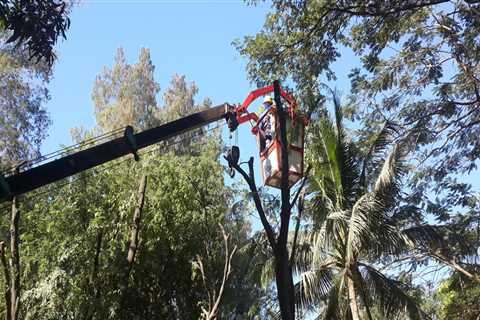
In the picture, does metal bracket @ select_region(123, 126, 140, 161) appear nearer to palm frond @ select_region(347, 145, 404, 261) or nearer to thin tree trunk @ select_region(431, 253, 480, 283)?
palm frond @ select_region(347, 145, 404, 261)

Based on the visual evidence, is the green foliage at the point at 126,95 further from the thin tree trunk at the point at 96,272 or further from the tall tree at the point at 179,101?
the thin tree trunk at the point at 96,272

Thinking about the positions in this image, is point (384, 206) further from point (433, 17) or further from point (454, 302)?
point (433, 17)

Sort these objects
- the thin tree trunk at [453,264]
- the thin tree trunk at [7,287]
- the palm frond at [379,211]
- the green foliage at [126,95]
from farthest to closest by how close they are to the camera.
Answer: the green foliage at [126,95]
the thin tree trunk at [453,264]
the palm frond at [379,211]
the thin tree trunk at [7,287]

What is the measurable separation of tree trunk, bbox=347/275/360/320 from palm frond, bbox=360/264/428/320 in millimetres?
446

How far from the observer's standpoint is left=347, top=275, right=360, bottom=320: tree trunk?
9080 millimetres

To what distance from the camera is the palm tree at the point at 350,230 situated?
9172 mm

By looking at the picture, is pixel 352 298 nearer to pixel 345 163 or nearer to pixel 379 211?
pixel 379 211

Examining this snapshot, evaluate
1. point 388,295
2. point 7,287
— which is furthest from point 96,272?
point 388,295

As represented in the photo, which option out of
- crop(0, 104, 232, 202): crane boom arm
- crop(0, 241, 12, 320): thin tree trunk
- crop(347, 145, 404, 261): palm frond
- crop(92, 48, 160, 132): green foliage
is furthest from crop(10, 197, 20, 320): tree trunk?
crop(92, 48, 160, 132): green foliage

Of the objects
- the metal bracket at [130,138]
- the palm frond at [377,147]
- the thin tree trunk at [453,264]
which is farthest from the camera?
the thin tree trunk at [453,264]

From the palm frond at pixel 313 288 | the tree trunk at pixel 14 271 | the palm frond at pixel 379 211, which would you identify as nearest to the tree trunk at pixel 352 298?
the palm frond at pixel 313 288

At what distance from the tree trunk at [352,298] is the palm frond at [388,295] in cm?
45

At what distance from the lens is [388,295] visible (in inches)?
372

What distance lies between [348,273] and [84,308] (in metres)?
4.28
